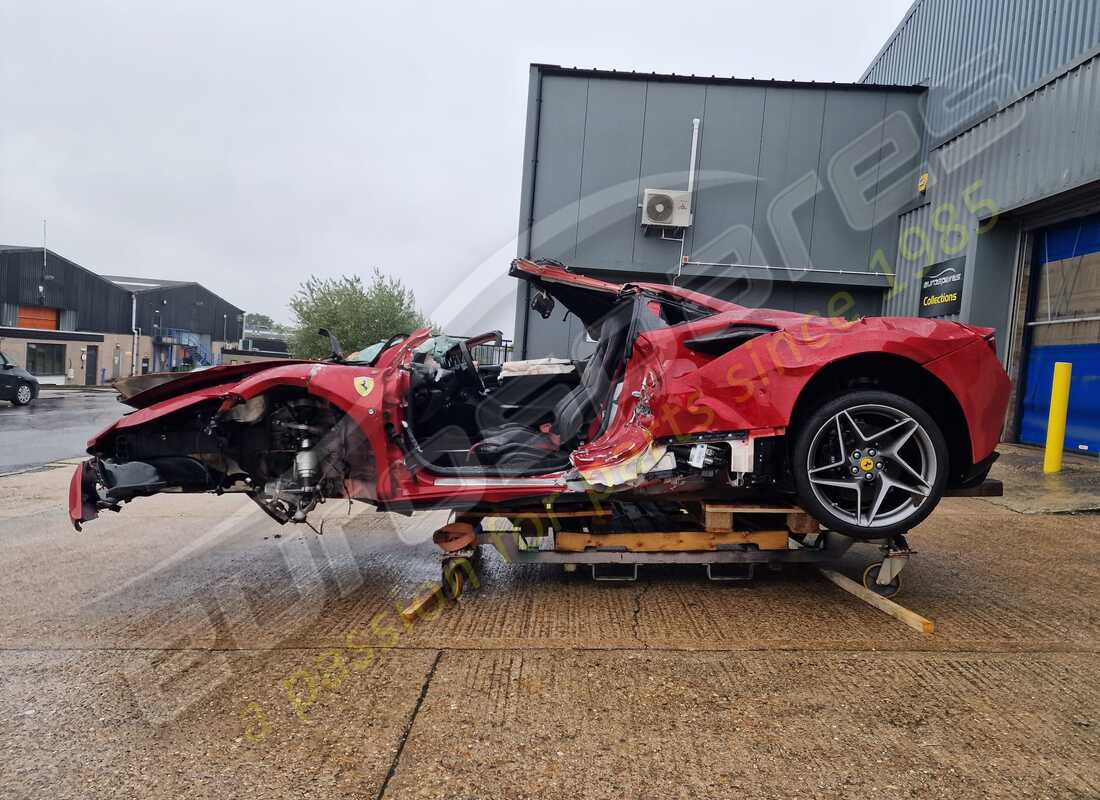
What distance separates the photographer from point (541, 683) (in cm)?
250

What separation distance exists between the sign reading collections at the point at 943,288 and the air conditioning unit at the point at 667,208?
3.93 m

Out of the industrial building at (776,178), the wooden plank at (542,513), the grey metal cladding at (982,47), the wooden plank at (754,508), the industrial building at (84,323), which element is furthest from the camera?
the industrial building at (84,323)

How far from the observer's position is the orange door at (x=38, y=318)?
1468 inches

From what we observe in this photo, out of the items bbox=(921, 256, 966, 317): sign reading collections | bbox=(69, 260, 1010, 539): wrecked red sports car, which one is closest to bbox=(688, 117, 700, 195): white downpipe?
bbox=(921, 256, 966, 317): sign reading collections

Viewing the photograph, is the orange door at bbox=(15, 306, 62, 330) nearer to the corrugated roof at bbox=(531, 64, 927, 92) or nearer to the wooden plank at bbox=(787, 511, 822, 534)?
the corrugated roof at bbox=(531, 64, 927, 92)

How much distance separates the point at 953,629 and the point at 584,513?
6.06 ft

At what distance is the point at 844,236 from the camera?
11.2 meters

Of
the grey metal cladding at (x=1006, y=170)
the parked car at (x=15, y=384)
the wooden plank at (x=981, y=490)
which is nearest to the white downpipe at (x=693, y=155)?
the grey metal cladding at (x=1006, y=170)

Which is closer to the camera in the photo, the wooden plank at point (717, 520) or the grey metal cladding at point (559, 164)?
the wooden plank at point (717, 520)

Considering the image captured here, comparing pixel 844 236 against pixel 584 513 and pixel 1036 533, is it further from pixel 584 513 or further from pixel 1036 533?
pixel 584 513

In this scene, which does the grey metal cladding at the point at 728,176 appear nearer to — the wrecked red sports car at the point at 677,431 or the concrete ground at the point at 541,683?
the concrete ground at the point at 541,683

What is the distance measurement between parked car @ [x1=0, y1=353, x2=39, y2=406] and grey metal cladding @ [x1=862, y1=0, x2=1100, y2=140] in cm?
A: 2267

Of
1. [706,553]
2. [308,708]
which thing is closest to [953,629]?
[706,553]

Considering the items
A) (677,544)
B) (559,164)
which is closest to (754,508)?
(677,544)
